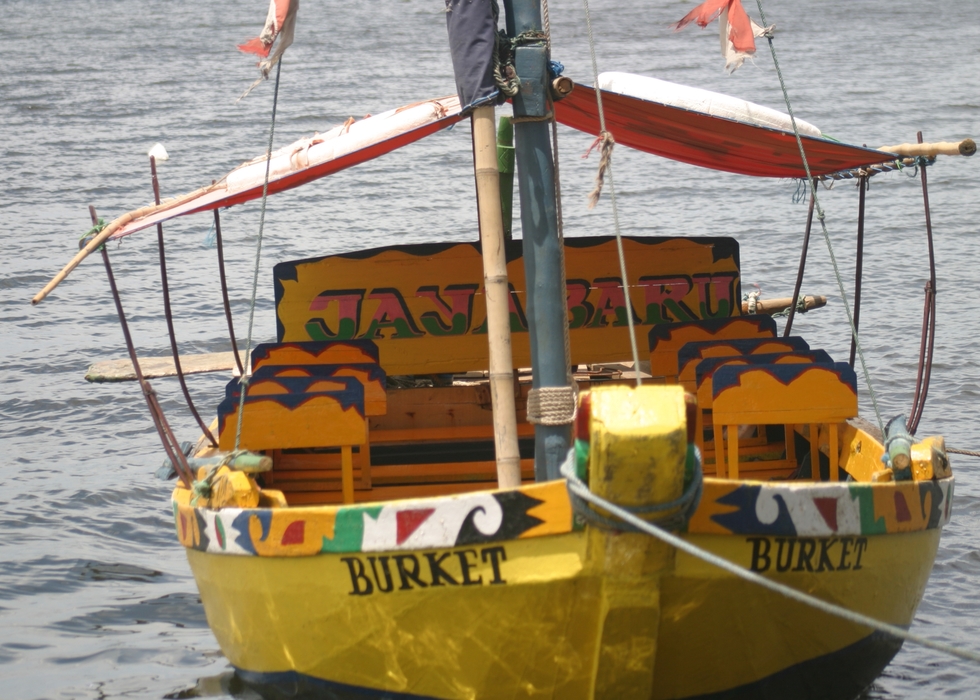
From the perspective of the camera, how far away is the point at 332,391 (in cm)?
683

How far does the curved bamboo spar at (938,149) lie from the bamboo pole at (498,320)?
2441 mm

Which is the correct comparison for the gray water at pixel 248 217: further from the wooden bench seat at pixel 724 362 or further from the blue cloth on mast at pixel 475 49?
the blue cloth on mast at pixel 475 49

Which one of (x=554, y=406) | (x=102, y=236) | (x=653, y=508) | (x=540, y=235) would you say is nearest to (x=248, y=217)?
(x=102, y=236)

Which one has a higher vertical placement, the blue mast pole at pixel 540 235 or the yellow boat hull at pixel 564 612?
the blue mast pole at pixel 540 235

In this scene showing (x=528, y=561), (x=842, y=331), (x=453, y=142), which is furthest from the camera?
(x=453, y=142)

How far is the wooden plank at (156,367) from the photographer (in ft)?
36.8

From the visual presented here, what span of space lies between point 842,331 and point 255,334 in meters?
7.51

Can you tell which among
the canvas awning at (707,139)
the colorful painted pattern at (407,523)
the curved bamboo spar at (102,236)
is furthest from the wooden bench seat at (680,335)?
the colorful painted pattern at (407,523)

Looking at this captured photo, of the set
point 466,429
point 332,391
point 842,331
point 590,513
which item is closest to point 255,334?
point 842,331

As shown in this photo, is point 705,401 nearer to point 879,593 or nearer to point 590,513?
point 879,593

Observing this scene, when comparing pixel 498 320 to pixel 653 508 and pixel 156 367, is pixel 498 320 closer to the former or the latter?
pixel 653 508

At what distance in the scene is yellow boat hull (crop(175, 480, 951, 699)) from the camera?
5.06 metres

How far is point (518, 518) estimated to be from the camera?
16.6 ft

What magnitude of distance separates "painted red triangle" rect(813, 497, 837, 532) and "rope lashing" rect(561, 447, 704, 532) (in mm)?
782
